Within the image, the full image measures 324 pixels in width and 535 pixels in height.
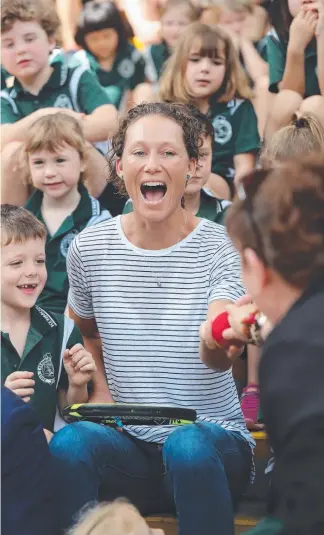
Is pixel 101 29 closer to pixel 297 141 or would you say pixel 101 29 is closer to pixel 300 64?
pixel 300 64

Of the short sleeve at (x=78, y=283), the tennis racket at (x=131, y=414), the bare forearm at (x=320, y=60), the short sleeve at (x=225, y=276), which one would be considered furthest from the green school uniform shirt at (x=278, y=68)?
the tennis racket at (x=131, y=414)

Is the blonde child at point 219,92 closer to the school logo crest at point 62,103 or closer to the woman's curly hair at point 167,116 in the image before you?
the school logo crest at point 62,103

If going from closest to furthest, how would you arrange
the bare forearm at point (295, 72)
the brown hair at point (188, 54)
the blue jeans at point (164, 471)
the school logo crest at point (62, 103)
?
the blue jeans at point (164, 471) < the bare forearm at point (295, 72) < the brown hair at point (188, 54) < the school logo crest at point (62, 103)

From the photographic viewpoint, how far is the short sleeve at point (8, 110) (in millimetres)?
3672

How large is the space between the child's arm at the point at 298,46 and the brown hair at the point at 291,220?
173 cm

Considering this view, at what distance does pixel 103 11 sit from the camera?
150 inches

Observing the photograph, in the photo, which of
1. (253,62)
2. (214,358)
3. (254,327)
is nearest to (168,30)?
(253,62)

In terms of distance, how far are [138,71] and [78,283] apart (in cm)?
146

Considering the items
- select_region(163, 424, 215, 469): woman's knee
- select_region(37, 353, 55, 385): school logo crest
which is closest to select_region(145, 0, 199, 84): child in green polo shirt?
select_region(37, 353, 55, 385): school logo crest

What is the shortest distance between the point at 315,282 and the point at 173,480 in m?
0.79

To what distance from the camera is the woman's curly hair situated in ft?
8.47

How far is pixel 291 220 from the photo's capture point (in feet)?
5.12

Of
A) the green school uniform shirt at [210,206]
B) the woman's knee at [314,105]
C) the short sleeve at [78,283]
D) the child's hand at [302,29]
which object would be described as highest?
the child's hand at [302,29]

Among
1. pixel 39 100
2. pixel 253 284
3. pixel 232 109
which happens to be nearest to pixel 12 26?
pixel 39 100
